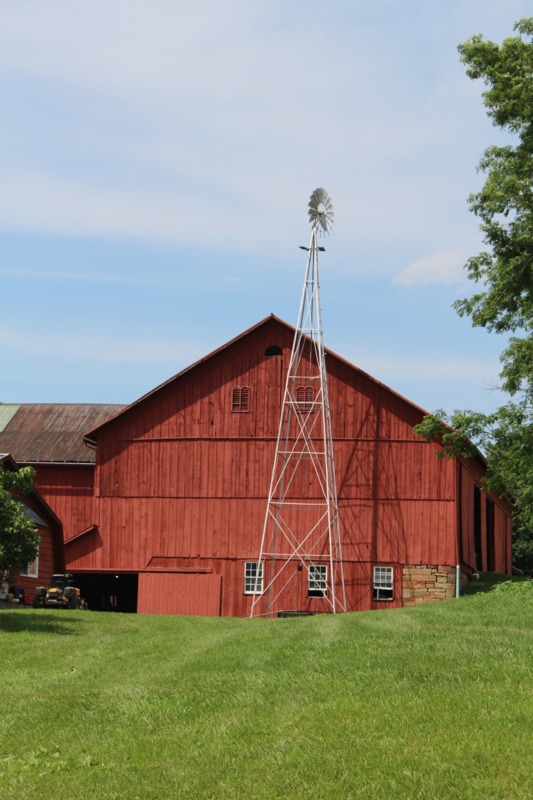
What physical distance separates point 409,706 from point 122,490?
31612 millimetres

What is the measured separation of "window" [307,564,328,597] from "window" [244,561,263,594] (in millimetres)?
1935

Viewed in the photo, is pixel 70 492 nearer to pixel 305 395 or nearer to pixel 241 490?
pixel 241 490

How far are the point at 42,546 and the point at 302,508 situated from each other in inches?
396

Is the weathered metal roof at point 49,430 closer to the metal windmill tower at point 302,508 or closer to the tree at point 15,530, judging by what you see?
the metal windmill tower at point 302,508

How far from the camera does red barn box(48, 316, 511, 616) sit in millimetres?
40719

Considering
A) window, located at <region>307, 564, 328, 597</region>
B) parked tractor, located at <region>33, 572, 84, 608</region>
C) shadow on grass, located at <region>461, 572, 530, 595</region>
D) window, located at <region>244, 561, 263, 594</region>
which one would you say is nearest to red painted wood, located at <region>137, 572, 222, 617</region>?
window, located at <region>244, 561, 263, 594</region>

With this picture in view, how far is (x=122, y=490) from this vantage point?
42719mm

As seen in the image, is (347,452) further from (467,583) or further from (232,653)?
(232,653)

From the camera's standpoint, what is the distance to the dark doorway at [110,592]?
49.8 meters

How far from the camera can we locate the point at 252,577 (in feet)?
136

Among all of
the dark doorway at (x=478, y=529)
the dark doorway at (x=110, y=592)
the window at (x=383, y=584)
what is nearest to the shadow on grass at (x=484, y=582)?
the dark doorway at (x=478, y=529)

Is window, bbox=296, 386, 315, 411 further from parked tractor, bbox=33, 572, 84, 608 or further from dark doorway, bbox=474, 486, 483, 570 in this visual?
parked tractor, bbox=33, 572, 84, 608

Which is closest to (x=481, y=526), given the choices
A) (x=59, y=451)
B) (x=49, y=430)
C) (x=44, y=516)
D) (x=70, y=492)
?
(x=70, y=492)

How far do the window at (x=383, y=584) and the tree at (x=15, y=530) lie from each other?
673 inches
